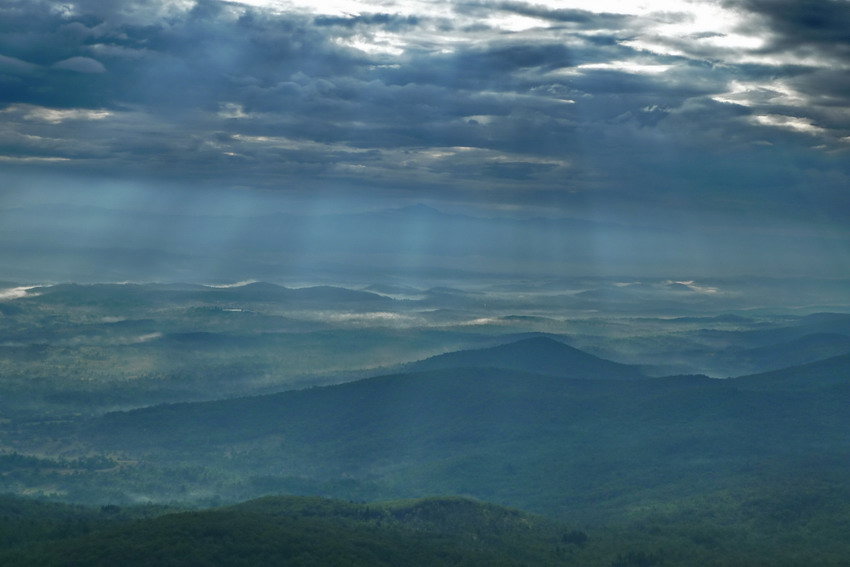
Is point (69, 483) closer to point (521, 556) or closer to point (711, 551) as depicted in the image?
point (521, 556)

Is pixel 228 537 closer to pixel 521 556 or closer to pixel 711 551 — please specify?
pixel 521 556

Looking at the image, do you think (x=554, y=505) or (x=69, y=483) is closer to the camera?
(x=554, y=505)

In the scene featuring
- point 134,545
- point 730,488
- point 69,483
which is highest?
point 134,545

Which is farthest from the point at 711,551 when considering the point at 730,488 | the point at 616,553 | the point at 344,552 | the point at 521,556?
the point at 344,552

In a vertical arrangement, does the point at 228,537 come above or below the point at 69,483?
above

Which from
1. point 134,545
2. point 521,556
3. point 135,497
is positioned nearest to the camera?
point 134,545

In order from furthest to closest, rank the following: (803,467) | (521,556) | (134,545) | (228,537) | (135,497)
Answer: (135,497) < (803,467) < (521,556) < (228,537) < (134,545)

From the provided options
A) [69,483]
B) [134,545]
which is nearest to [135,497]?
[69,483]
